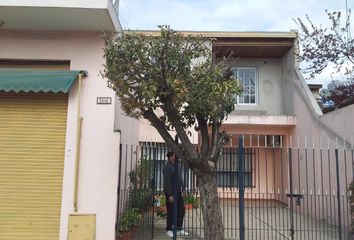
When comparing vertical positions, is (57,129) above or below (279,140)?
below

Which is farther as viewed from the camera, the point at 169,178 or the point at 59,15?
the point at 169,178

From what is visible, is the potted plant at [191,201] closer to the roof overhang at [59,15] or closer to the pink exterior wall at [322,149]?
the pink exterior wall at [322,149]

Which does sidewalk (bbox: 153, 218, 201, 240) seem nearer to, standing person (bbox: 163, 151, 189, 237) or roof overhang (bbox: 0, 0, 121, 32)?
standing person (bbox: 163, 151, 189, 237)

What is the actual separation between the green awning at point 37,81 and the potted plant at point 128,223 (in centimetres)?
277

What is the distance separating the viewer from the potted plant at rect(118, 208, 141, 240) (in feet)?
25.9

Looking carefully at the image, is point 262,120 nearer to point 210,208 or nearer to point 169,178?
point 169,178

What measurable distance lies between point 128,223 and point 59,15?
428 centimetres

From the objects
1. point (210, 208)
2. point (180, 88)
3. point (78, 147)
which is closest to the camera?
point (180, 88)

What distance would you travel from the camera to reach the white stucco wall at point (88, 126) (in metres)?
7.75

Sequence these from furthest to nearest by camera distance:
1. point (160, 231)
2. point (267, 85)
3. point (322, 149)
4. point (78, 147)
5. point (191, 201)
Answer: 1. point (267, 85)
2. point (322, 149)
3. point (191, 201)
4. point (160, 231)
5. point (78, 147)

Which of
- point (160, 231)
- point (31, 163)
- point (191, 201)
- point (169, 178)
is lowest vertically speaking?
point (160, 231)

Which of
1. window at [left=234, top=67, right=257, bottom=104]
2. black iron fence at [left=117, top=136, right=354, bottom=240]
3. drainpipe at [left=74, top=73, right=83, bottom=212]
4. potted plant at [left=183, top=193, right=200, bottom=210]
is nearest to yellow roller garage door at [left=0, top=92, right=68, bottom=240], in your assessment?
drainpipe at [left=74, top=73, right=83, bottom=212]

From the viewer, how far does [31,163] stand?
7930 mm

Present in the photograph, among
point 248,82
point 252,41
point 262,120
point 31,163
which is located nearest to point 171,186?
point 31,163
